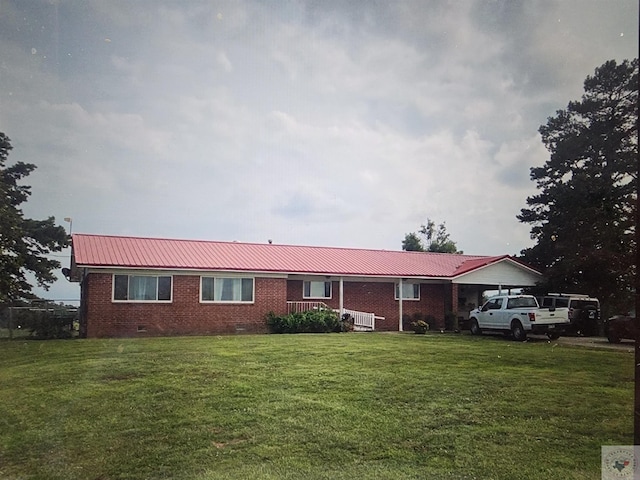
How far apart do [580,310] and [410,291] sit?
11.0m

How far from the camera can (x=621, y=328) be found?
2.83m

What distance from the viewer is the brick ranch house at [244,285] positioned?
35.8 feet

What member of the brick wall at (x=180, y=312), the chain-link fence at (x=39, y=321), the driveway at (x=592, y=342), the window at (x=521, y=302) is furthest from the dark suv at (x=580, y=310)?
the brick wall at (x=180, y=312)

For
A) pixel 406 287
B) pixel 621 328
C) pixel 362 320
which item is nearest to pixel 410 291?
pixel 406 287

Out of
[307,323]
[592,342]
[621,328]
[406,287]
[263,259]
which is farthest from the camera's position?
[406,287]

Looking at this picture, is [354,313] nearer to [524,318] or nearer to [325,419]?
[524,318]

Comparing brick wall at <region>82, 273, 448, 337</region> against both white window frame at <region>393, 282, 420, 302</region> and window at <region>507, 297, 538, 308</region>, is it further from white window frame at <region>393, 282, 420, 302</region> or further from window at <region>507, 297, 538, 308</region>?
window at <region>507, 297, 538, 308</region>

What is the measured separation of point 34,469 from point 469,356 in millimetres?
3648

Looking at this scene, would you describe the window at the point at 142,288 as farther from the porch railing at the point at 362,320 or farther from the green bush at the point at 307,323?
the porch railing at the point at 362,320

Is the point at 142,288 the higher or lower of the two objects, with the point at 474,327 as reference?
higher

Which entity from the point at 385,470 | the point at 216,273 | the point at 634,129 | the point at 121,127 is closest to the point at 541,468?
the point at 385,470

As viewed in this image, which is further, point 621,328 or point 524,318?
point 524,318

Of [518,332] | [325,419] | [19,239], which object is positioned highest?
[19,239]

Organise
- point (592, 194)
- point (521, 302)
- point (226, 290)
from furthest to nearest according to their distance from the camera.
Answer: point (226, 290) < point (521, 302) < point (592, 194)
